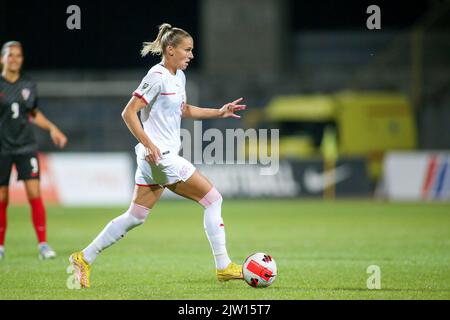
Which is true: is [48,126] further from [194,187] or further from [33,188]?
[194,187]

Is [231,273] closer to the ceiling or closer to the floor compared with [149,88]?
closer to the floor

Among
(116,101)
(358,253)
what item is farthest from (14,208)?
(116,101)

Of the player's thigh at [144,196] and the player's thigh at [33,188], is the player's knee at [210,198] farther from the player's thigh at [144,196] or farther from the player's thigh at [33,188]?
the player's thigh at [33,188]

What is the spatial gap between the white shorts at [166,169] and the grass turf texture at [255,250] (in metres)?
0.96

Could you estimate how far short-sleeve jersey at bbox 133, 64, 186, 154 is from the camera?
26.9 ft

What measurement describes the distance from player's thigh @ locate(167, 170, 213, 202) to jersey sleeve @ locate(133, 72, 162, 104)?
81cm

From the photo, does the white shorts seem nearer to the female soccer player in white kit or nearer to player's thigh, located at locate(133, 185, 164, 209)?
the female soccer player in white kit

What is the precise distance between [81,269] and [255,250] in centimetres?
386

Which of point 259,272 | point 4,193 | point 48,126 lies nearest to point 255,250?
point 48,126

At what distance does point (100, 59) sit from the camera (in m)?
38.8

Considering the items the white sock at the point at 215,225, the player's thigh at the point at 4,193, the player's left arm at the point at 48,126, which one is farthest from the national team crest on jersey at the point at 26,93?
the white sock at the point at 215,225

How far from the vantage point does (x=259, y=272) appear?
827 cm

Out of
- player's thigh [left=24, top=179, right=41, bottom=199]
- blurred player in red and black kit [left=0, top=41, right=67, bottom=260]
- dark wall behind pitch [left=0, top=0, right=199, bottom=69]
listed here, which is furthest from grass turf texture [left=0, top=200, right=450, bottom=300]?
dark wall behind pitch [left=0, top=0, right=199, bottom=69]
